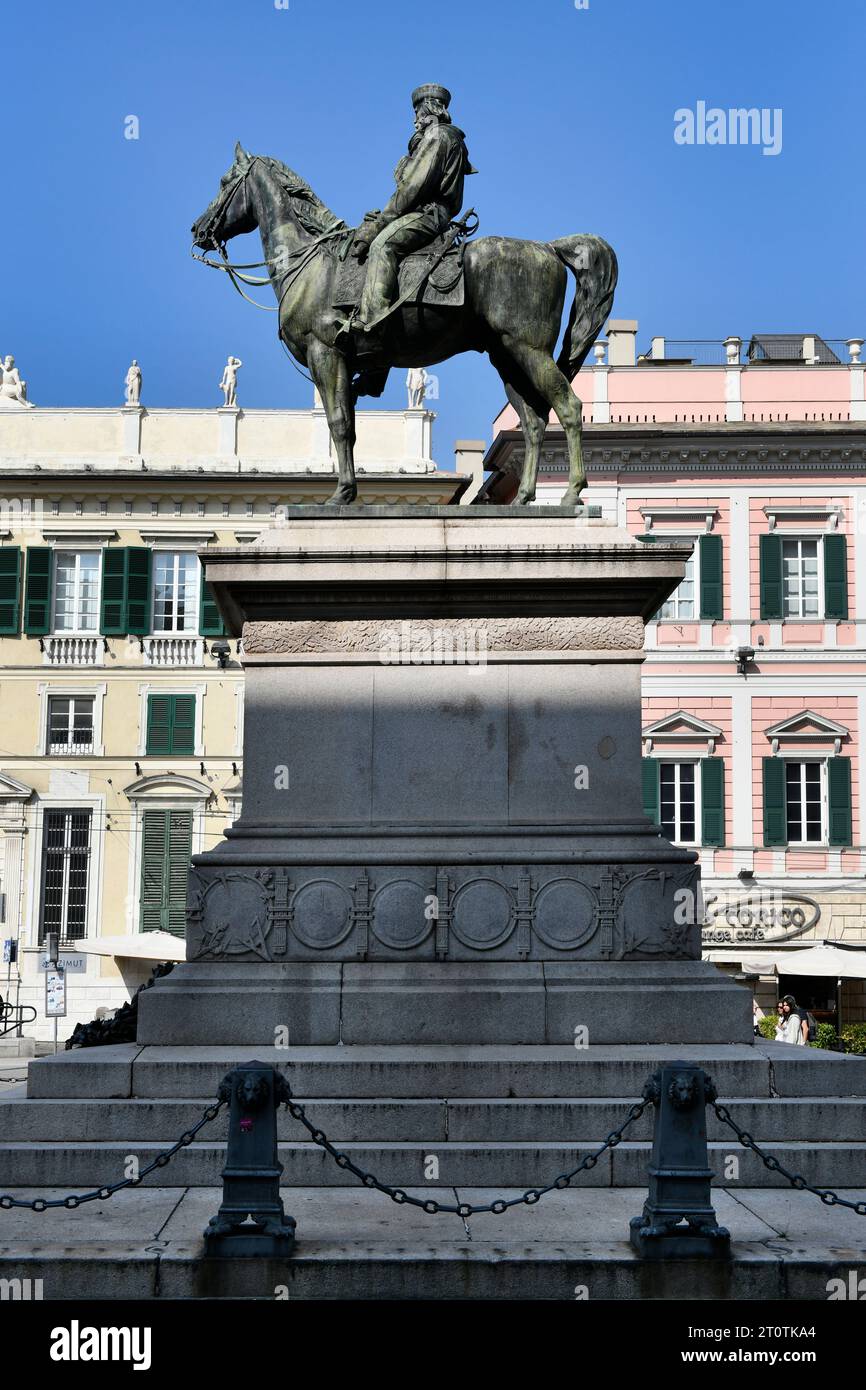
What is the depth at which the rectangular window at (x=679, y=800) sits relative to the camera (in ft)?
122

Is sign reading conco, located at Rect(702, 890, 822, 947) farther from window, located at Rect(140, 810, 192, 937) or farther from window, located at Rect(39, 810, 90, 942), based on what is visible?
window, located at Rect(39, 810, 90, 942)

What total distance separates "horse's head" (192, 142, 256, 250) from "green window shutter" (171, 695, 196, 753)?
101 feet

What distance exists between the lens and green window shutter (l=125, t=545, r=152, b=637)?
42.3m

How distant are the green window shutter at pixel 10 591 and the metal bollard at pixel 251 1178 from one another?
122ft

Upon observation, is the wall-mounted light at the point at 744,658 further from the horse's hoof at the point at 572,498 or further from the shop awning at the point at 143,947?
the horse's hoof at the point at 572,498

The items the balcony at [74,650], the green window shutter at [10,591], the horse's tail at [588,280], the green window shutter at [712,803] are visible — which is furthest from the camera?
the balcony at [74,650]

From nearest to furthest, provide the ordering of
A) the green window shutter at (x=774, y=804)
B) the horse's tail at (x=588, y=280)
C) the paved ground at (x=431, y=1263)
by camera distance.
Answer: the paved ground at (x=431, y=1263)
the horse's tail at (x=588, y=280)
the green window shutter at (x=774, y=804)

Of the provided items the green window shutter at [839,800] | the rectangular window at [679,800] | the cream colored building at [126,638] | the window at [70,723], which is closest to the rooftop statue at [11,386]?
the cream colored building at [126,638]

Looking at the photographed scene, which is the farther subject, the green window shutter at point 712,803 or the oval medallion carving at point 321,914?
the green window shutter at point 712,803

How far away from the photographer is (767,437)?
3781 centimetres

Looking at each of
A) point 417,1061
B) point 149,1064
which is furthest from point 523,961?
point 149,1064

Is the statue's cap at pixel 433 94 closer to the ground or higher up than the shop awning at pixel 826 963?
higher up

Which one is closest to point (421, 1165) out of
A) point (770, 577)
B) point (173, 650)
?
point (770, 577)

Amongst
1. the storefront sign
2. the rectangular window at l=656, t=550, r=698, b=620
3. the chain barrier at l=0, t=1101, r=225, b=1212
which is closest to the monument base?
the chain barrier at l=0, t=1101, r=225, b=1212
